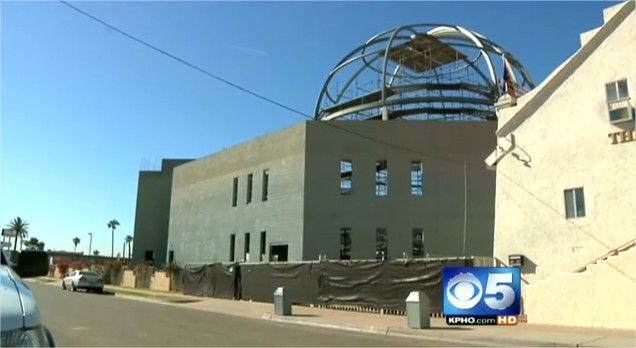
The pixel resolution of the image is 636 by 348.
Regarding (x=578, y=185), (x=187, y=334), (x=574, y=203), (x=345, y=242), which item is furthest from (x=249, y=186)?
(x=187, y=334)

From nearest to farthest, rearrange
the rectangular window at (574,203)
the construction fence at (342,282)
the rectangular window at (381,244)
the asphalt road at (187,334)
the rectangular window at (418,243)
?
1. the asphalt road at (187,334)
2. the rectangular window at (574,203)
3. the construction fence at (342,282)
4. the rectangular window at (418,243)
5. the rectangular window at (381,244)

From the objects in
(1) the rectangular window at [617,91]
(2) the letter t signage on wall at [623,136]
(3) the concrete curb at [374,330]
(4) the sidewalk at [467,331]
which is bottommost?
(3) the concrete curb at [374,330]

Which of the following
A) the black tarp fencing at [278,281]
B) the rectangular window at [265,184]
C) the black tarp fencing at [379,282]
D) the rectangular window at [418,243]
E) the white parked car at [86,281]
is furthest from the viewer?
the rectangular window at [265,184]

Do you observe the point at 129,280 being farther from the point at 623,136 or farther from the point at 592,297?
the point at 623,136

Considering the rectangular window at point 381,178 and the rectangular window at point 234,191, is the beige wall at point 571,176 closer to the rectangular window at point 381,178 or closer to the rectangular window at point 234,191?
the rectangular window at point 381,178

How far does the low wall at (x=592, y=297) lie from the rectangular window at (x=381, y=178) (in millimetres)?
16038

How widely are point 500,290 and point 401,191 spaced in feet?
48.4

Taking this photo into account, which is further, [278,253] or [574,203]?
[278,253]

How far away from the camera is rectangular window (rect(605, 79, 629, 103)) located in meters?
18.0

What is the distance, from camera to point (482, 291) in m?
17.4

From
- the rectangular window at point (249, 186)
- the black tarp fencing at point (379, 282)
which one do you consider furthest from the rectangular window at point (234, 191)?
the black tarp fencing at point (379, 282)

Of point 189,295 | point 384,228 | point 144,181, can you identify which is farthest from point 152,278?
point 144,181

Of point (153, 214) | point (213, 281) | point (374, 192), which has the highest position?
point (153, 214)

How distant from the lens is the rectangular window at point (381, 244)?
105 feet
